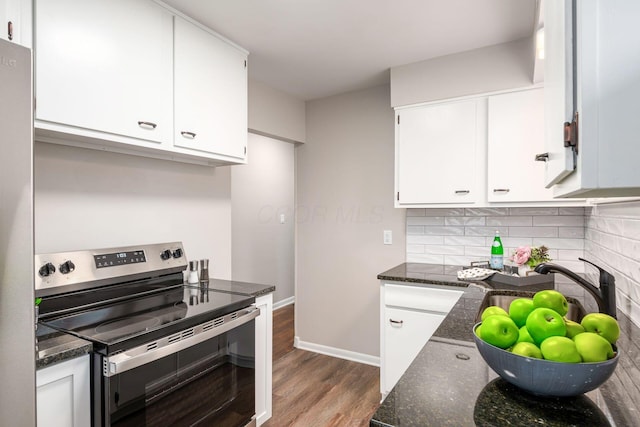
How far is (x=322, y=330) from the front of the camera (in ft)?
10.8

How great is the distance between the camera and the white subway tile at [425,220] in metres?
2.71

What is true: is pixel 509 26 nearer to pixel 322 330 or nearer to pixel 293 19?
pixel 293 19

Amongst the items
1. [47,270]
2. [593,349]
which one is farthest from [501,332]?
[47,270]

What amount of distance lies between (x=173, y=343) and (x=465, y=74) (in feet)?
7.59

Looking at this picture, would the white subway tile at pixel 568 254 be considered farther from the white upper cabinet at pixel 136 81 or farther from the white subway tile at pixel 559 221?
the white upper cabinet at pixel 136 81

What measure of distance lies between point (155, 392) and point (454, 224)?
7.14 feet

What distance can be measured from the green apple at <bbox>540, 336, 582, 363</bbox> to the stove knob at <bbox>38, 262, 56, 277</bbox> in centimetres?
178

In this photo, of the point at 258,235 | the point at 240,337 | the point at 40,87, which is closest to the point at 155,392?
the point at 240,337

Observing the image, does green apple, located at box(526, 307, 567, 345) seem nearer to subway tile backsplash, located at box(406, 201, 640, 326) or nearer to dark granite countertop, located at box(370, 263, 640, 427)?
dark granite countertop, located at box(370, 263, 640, 427)

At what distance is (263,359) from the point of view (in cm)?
205

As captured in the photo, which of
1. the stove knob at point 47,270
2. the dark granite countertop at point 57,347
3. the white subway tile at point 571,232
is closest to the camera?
the dark granite countertop at point 57,347

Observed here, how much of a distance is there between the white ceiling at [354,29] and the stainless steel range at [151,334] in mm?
1337

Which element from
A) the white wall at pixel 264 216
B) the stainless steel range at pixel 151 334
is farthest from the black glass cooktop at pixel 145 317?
the white wall at pixel 264 216

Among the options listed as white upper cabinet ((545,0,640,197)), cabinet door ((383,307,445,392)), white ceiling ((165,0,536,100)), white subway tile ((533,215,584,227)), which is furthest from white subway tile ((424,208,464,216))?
white upper cabinet ((545,0,640,197))
